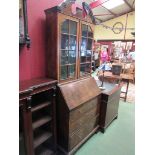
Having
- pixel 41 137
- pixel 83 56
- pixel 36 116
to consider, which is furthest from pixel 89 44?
pixel 41 137

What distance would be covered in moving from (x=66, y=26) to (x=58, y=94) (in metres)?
0.86

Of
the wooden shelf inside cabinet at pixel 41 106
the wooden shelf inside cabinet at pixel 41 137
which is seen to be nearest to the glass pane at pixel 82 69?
the wooden shelf inside cabinet at pixel 41 106

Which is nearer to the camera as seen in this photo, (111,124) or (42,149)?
(42,149)

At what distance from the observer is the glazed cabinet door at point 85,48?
1877 millimetres

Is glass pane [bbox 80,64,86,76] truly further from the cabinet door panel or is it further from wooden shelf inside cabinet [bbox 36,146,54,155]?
wooden shelf inside cabinet [bbox 36,146,54,155]

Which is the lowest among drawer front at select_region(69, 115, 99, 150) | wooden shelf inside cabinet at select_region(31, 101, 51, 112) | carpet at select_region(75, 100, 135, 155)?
carpet at select_region(75, 100, 135, 155)

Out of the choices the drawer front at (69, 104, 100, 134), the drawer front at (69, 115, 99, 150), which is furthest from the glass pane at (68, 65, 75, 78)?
the drawer front at (69, 115, 99, 150)

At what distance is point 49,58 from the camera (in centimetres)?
168

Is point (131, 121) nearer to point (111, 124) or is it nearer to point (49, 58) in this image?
point (111, 124)

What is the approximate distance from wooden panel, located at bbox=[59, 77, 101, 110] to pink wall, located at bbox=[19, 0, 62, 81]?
42cm

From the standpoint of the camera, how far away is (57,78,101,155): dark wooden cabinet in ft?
5.34

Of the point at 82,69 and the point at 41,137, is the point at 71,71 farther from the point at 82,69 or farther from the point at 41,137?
the point at 41,137

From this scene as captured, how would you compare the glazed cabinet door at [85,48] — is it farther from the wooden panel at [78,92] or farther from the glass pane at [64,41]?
the glass pane at [64,41]
